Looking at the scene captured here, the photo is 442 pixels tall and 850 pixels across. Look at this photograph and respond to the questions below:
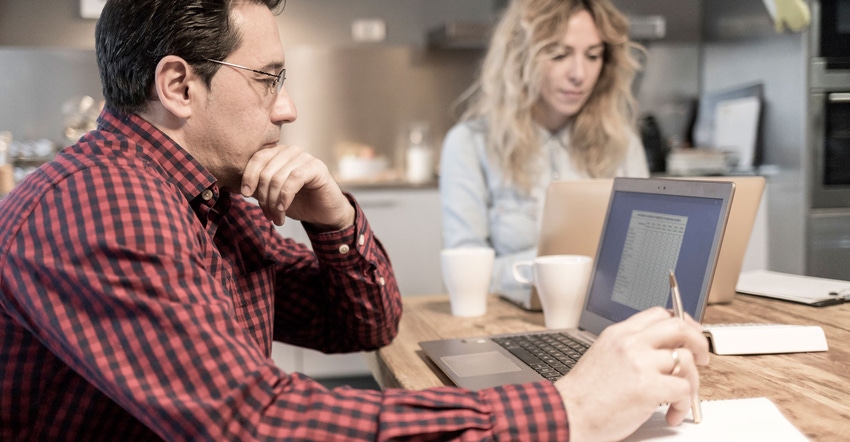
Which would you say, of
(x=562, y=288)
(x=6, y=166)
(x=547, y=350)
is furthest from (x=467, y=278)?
(x=6, y=166)

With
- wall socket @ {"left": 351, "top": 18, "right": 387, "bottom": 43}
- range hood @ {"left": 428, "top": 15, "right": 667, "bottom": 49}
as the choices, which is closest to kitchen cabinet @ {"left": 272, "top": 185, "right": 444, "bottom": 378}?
range hood @ {"left": 428, "top": 15, "right": 667, "bottom": 49}

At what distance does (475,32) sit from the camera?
362 centimetres

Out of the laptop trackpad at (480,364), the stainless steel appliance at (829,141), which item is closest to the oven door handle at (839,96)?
the stainless steel appliance at (829,141)

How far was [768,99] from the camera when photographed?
3.42 m

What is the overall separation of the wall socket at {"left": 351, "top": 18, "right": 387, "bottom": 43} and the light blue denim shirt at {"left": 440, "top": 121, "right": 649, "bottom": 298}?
6.20 ft

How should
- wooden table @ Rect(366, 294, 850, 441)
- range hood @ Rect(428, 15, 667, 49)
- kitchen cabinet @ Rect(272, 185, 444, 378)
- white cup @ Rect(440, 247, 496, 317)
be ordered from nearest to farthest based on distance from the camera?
wooden table @ Rect(366, 294, 850, 441) → white cup @ Rect(440, 247, 496, 317) → kitchen cabinet @ Rect(272, 185, 444, 378) → range hood @ Rect(428, 15, 667, 49)

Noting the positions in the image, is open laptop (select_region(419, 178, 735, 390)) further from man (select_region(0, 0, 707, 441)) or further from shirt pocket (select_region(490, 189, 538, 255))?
shirt pocket (select_region(490, 189, 538, 255))

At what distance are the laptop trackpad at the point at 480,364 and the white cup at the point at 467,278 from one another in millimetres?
320

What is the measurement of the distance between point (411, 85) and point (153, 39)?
3127 millimetres

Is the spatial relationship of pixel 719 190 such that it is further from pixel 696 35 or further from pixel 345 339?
pixel 696 35

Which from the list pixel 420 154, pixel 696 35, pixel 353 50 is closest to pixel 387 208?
pixel 420 154

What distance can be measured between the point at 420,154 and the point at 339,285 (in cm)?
260

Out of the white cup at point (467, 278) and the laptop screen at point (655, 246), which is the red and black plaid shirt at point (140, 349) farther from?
the white cup at point (467, 278)

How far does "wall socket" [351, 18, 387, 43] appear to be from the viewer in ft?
13.0
